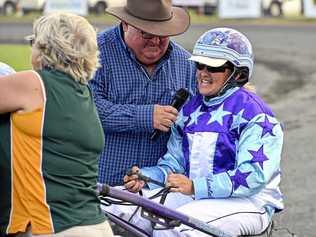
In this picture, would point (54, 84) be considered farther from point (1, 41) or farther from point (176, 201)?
point (1, 41)

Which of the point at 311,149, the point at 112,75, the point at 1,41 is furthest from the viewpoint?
the point at 1,41

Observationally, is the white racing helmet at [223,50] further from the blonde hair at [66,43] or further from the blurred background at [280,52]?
the blurred background at [280,52]

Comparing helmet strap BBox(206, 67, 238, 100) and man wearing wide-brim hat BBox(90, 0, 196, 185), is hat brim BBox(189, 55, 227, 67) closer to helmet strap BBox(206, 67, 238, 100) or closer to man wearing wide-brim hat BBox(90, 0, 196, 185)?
helmet strap BBox(206, 67, 238, 100)

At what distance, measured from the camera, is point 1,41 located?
93.0 ft

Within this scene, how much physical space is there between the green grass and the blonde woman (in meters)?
13.2

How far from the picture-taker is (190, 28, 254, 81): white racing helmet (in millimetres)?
5305

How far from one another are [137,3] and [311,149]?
6.53 m

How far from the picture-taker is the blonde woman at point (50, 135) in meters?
4.00

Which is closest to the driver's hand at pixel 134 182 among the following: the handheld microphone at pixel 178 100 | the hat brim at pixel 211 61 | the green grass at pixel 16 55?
the handheld microphone at pixel 178 100

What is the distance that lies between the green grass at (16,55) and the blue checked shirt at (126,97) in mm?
11485

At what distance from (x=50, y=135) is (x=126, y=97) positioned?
183 cm

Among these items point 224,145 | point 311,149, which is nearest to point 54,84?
point 224,145

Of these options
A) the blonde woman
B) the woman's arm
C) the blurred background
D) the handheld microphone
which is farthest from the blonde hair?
the blurred background

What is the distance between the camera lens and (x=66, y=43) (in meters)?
4.06
